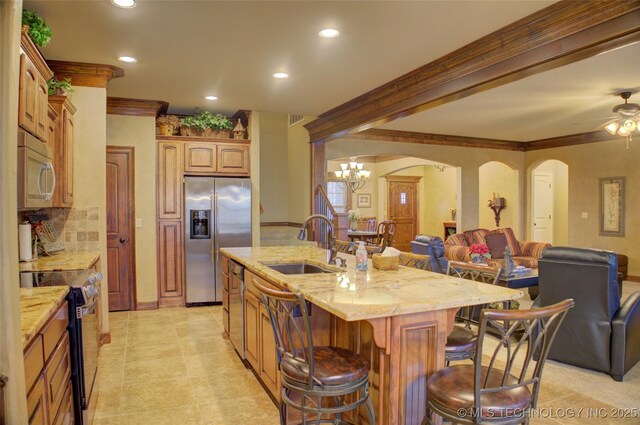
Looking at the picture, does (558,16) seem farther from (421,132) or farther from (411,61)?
(421,132)

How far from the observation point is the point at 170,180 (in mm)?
5922

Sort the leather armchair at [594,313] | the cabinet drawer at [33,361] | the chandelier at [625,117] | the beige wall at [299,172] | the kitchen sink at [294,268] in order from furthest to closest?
the beige wall at [299,172], the chandelier at [625,117], the kitchen sink at [294,268], the leather armchair at [594,313], the cabinet drawer at [33,361]

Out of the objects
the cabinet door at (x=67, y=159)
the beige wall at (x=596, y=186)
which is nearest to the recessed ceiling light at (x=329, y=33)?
the cabinet door at (x=67, y=159)

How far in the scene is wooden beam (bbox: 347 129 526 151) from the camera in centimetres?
830

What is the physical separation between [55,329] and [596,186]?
9374 mm

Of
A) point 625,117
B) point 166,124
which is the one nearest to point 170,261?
point 166,124

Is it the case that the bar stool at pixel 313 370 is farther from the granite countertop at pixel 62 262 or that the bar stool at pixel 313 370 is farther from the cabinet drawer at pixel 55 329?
the granite countertop at pixel 62 262

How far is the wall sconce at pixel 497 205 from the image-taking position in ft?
33.3

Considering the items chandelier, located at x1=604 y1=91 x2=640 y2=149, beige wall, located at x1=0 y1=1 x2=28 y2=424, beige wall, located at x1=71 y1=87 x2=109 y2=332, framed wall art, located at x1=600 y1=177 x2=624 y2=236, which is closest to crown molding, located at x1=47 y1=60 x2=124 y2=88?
beige wall, located at x1=71 y1=87 x2=109 y2=332

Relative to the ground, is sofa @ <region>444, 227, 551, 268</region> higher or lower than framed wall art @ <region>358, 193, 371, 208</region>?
lower

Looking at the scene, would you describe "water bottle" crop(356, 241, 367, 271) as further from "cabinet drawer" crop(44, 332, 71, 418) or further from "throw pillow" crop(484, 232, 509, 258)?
"throw pillow" crop(484, 232, 509, 258)

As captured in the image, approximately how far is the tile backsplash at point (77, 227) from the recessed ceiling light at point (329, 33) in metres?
2.78

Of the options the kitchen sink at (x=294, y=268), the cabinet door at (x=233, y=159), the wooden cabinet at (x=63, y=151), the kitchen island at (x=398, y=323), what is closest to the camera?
the kitchen island at (x=398, y=323)

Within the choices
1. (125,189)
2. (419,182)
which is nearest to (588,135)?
(419,182)
